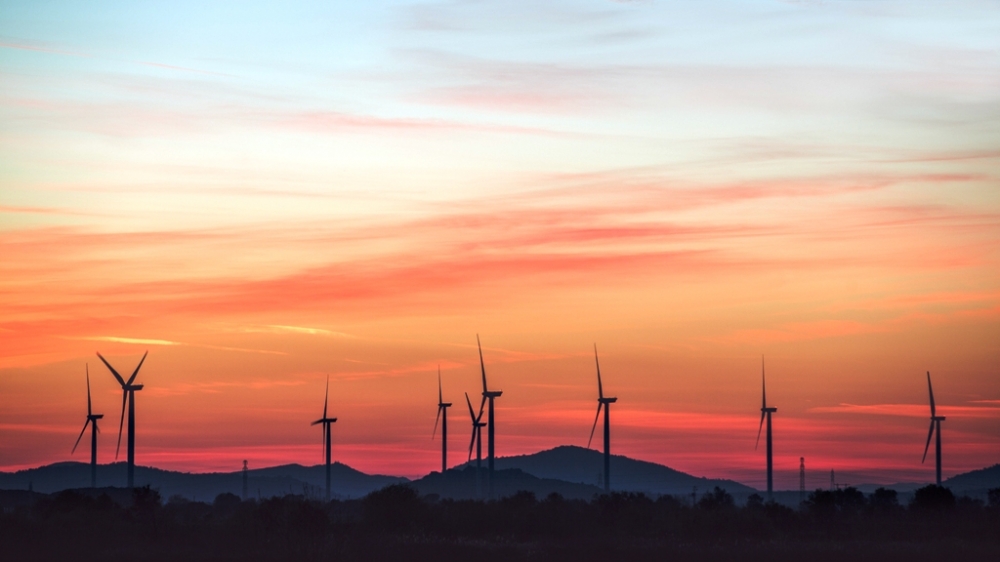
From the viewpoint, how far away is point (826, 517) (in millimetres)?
95500

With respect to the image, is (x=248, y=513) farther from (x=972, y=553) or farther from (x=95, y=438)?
(x=95, y=438)

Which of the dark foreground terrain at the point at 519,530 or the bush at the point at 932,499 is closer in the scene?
the dark foreground terrain at the point at 519,530

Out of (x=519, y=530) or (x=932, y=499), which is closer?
(x=519, y=530)

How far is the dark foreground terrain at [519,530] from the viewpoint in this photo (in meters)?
71.0

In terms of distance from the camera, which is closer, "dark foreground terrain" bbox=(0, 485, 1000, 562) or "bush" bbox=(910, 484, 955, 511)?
"dark foreground terrain" bbox=(0, 485, 1000, 562)

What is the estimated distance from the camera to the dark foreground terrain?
→ 71.0 metres

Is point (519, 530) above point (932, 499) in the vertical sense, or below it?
below

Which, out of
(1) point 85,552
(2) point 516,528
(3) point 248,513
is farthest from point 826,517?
(1) point 85,552

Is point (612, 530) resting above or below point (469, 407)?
below

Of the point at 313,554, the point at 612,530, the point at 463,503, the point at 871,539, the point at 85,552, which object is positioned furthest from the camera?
the point at 463,503

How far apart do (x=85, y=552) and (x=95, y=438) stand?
244ft

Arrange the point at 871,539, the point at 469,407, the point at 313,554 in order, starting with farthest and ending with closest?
the point at 469,407, the point at 871,539, the point at 313,554

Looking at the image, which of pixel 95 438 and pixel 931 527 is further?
pixel 95 438

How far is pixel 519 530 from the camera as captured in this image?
91875 millimetres
